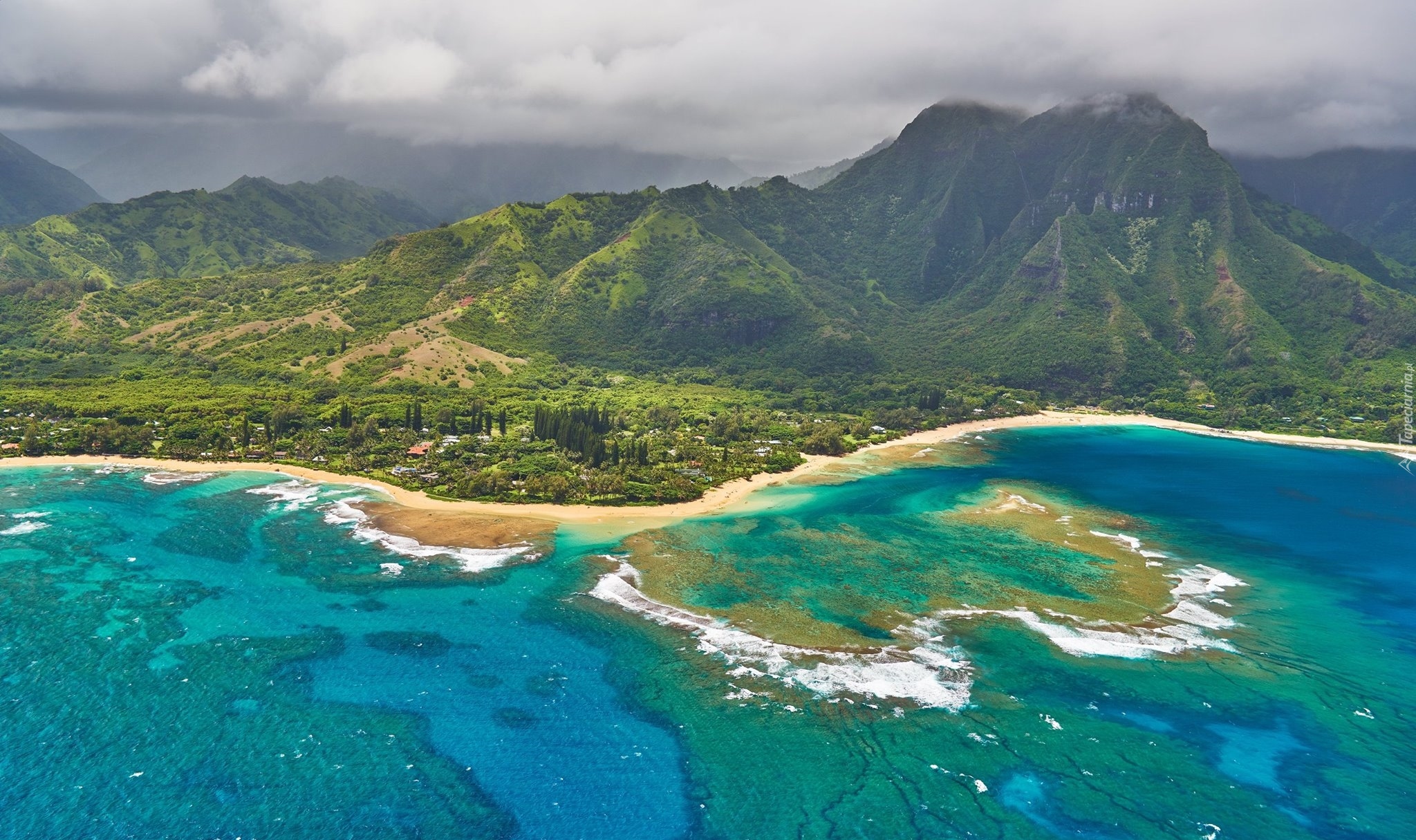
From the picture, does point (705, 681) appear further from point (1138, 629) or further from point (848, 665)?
point (1138, 629)

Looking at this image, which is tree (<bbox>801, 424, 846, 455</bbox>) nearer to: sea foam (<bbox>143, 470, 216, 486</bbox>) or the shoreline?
the shoreline

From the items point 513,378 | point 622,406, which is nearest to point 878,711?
point 622,406

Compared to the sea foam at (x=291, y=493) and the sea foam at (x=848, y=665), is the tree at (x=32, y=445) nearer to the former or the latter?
the sea foam at (x=291, y=493)

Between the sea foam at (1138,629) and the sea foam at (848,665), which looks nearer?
the sea foam at (848,665)

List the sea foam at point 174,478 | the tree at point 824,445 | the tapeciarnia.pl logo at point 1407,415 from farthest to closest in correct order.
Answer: the tapeciarnia.pl logo at point 1407,415 → the tree at point 824,445 → the sea foam at point 174,478

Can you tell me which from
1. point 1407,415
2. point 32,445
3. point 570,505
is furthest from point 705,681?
point 1407,415

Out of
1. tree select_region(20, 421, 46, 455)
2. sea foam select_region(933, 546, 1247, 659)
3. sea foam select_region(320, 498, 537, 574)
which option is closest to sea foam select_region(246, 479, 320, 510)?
sea foam select_region(320, 498, 537, 574)

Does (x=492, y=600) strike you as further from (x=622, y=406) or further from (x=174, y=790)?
(x=622, y=406)

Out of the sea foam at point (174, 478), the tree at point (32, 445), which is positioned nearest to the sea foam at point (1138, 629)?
the sea foam at point (174, 478)
